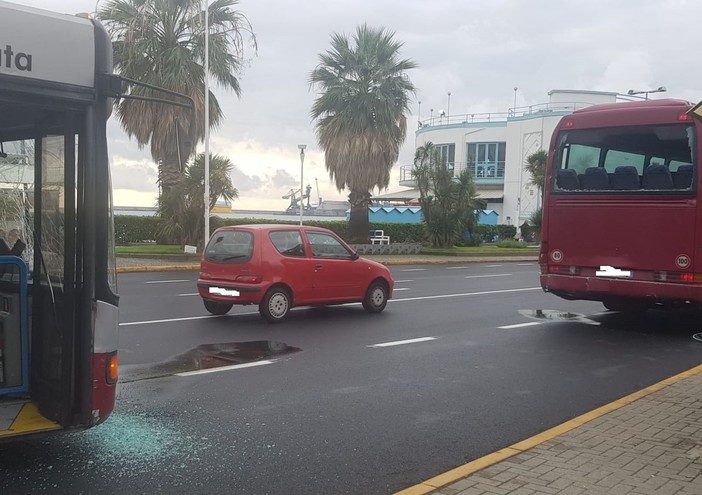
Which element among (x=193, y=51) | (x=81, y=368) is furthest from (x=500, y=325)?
(x=193, y=51)

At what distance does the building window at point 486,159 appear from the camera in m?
65.1

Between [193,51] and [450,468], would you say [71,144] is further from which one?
[193,51]

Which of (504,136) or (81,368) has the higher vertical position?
(504,136)

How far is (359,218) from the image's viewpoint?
34781 mm

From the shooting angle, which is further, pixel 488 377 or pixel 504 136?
pixel 504 136

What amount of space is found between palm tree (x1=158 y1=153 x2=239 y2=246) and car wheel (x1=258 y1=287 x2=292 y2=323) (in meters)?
16.0

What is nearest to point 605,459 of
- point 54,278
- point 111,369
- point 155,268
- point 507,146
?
point 111,369

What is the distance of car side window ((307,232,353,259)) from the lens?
40.7ft

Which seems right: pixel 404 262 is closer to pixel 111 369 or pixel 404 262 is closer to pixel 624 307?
pixel 624 307

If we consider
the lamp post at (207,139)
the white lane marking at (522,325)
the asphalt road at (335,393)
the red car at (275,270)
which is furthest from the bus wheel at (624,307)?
the lamp post at (207,139)

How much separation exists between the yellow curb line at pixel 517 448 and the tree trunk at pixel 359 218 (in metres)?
27.3

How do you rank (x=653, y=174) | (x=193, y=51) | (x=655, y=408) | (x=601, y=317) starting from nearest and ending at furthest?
(x=655, y=408) < (x=653, y=174) < (x=601, y=317) < (x=193, y=51)

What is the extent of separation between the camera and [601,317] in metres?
13.6

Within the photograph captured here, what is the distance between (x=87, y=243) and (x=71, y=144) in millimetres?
702
